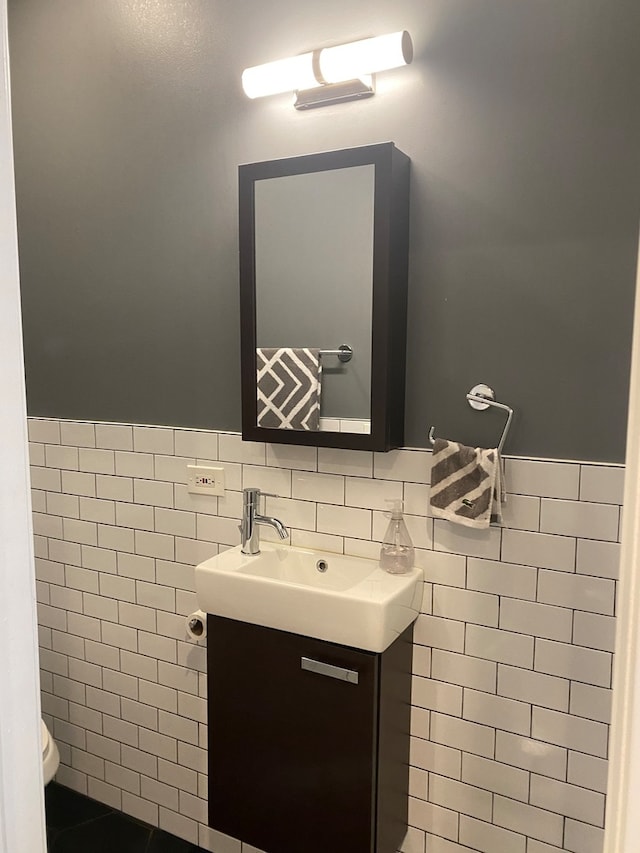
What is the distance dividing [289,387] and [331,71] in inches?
32.6

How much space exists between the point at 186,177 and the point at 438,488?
1230mm

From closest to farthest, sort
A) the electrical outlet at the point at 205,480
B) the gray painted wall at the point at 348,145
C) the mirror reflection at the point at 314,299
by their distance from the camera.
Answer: the gray painted wall at the point at 348,145 → the mirror reflection at the point at 314,299 → the electrical outlet at the point at 205,480

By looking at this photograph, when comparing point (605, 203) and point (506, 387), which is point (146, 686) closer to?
point (506, 387)

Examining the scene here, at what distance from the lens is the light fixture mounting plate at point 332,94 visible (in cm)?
174

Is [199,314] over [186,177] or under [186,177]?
under

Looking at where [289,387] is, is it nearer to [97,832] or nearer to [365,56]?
[365,56]

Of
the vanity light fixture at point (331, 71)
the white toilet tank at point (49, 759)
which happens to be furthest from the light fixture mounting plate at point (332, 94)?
the white toilet tank at point (49, 759)

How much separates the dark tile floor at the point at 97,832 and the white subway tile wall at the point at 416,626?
0.14 ft

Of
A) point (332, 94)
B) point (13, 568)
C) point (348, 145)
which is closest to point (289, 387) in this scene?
point (348, 145)

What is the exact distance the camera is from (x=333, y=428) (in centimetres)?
184

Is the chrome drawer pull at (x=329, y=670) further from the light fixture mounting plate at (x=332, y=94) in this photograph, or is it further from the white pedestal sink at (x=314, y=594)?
the light fixture mounting plate at (x=332, y=94)

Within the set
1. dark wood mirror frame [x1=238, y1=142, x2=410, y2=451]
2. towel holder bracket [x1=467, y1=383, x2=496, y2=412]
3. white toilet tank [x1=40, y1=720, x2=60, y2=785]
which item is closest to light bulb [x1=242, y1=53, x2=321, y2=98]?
dark wood mirror frame [x1=238, y1=142, x2=410, y2=451]

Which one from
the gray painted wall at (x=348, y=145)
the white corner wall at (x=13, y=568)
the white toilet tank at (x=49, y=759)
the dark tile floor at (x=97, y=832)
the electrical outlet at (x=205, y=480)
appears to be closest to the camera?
the white corner wall at (x=13, y=568)

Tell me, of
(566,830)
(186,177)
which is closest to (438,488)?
(566,830)
